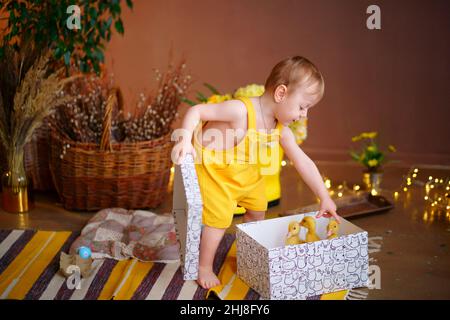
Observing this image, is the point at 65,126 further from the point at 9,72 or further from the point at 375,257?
the point at 375,257

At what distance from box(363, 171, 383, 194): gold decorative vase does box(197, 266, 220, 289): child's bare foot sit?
1285mm

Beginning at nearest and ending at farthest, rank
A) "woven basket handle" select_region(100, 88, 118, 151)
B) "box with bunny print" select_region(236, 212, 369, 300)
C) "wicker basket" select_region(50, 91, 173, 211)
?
1. "box with bunny print" select_region(236, 212, 369, 300)
2. "woven basket handle" select_region(100, 88, 118, 151)
3. "wicker basket" select_region(50, 91, 173, 211)

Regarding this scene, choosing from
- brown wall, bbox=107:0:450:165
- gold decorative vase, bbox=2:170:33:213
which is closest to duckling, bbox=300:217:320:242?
gold decorative vase, bbox=2:170:33:213

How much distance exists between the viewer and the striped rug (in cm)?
221

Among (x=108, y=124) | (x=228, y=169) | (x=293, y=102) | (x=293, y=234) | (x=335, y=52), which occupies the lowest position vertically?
(x=293, y=234)

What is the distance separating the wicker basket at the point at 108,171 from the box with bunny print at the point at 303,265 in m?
0.80

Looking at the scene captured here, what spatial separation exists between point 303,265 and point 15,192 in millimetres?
1482

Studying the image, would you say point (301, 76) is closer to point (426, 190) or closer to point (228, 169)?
point (228, 169)

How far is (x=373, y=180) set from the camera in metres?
3.38

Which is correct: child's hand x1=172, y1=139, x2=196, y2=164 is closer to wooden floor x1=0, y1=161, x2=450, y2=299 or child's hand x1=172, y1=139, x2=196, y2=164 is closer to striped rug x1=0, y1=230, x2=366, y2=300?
striped rug x1=0, y1=230, x2=366, y2=300

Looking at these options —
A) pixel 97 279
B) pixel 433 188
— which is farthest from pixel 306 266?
pixel 433 188

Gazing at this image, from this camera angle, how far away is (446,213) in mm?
2998

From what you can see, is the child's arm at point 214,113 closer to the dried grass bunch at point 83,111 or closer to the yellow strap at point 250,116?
Result: the yellow strap at point 250,116

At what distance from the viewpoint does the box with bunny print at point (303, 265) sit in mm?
2104
